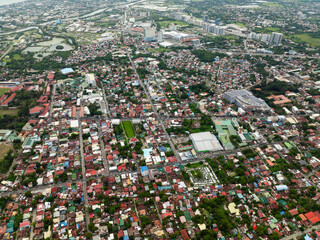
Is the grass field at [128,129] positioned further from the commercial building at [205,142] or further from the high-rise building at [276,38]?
the high-rise building at [276,38]

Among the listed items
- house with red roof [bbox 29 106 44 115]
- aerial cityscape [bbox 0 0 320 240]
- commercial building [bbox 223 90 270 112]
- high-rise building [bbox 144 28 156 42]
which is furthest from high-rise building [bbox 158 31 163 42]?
house with red roof [bbox 29 106 44 115]

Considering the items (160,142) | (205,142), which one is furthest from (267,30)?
(160,142)

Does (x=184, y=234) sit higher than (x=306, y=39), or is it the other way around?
(x=306, y=39)

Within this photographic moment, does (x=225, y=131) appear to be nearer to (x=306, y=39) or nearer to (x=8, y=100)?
(x=8, y=100)

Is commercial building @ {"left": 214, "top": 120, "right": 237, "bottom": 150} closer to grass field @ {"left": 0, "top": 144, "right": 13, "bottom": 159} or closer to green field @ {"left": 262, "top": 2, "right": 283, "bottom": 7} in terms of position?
grass field @ {"left": 0, "top": 144, "right": 13, "bottom": 159}

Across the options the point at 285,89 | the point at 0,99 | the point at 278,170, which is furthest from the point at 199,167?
the point at 0,99

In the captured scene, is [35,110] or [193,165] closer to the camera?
[193,165]
